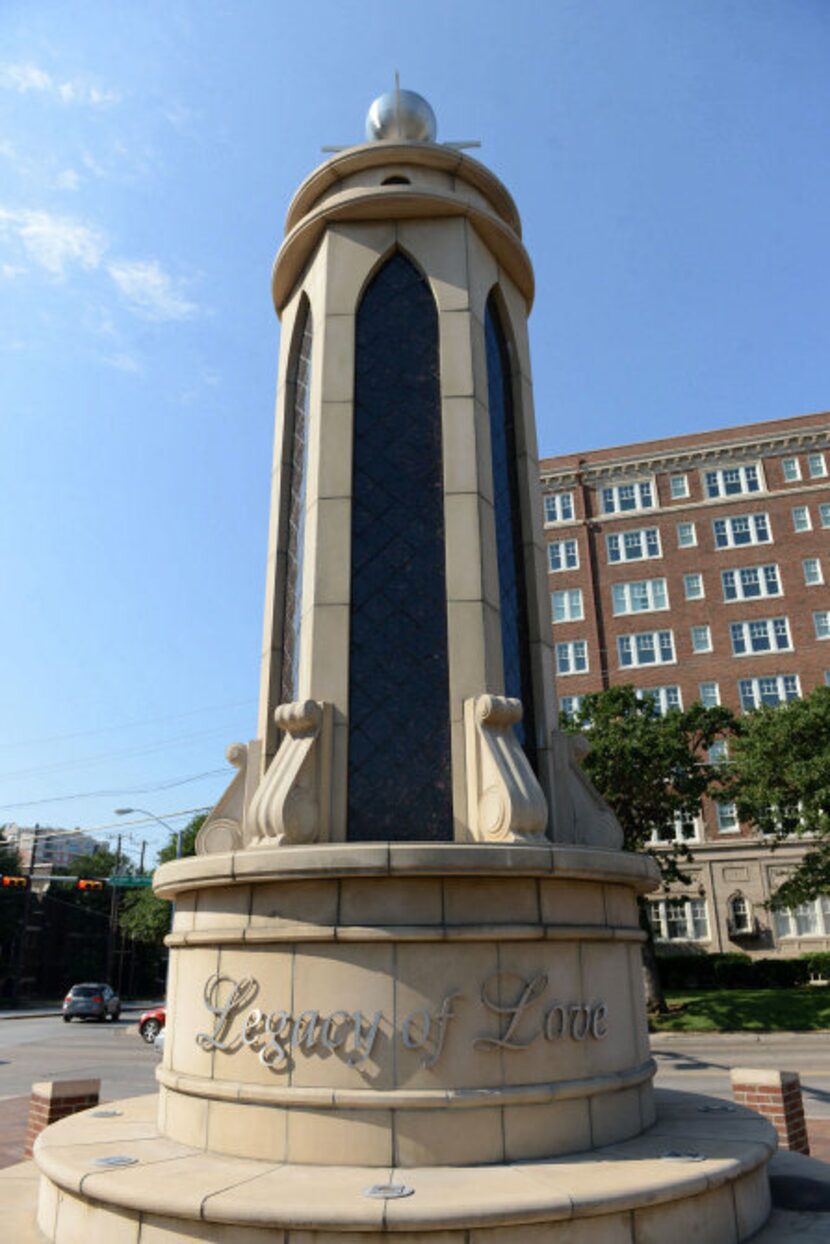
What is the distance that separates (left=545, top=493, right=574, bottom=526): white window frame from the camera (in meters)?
52.1

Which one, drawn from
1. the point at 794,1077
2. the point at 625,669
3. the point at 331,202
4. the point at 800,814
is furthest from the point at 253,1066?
the point at 625,669

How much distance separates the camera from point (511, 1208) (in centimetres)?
493

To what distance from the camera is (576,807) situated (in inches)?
343

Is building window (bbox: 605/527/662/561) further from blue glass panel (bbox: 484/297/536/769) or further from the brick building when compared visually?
blue glass panel (bbox: 484/297/536/769)

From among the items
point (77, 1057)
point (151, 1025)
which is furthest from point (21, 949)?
point (77, 1057)

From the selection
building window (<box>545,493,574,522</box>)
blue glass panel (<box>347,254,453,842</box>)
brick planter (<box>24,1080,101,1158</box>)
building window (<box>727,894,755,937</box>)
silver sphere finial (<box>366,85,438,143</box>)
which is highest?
building window (<box>545,493,574,522</box>)

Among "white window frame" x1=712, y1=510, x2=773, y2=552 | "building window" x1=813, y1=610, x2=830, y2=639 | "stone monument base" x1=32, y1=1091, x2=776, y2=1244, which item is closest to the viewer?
"stone monument base" x1=32, y1=1091, x2=776, y2=1244

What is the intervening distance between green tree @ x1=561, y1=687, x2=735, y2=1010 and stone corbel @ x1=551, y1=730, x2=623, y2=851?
69.8 ft

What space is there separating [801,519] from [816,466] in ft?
11.5

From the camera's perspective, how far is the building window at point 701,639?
4678cm

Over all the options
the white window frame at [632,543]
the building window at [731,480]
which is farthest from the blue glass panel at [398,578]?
the building window at [731,480]

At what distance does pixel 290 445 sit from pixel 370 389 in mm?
1745

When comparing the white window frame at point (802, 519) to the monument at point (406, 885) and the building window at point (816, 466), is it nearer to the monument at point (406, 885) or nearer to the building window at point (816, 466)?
the building window at point (816, 466)

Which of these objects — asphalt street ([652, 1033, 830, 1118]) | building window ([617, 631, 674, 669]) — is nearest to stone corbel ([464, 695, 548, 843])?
asphalt street ([652, 1033, 830, 1118])
